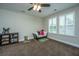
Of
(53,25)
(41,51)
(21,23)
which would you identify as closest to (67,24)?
(53,25)

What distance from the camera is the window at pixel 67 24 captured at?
489 centimetres

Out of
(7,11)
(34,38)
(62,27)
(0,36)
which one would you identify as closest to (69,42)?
(62,27)

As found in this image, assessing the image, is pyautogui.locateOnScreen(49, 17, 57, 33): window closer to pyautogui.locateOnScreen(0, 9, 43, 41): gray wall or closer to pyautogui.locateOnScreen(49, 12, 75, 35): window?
pyautogui.locateOnScreen(49, 12, 75, 35): window

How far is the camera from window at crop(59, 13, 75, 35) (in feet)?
16.1

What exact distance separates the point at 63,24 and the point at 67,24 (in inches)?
15.3

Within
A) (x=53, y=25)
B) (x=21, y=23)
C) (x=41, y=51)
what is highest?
(x=21, y=23)

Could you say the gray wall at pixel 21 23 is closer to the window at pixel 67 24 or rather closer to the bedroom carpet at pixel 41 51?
the window at pixel 67 24

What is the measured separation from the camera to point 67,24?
5.29 meters

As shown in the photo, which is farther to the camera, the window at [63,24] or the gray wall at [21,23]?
the gray wall at [21,23]

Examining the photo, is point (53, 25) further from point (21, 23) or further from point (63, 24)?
point (21, 23)

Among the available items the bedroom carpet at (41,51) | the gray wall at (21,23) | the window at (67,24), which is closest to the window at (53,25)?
the window at (67,24)

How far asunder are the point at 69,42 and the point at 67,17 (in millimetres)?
1620

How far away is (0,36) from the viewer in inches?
200

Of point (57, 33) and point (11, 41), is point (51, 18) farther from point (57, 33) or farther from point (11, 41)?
point (11, 41)
